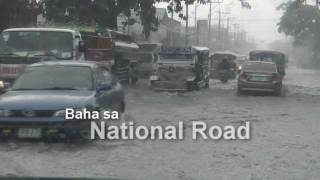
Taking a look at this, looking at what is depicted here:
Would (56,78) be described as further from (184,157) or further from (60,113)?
(184,157)

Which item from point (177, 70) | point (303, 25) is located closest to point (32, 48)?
point (177, 70)

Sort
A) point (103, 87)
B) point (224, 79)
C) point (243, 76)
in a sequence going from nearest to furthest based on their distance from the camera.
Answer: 1. point (103, 87)
2. point (243, 76)
3. point (224, 79)

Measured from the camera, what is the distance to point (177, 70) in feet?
89.5

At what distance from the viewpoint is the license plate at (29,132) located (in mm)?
11008

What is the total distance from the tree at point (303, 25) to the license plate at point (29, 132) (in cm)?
7738

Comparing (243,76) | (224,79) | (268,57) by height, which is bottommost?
(224,79)

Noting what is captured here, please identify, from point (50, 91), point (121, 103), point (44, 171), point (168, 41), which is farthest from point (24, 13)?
point (168, 41)

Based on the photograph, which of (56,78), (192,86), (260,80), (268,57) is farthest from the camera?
(268,57)

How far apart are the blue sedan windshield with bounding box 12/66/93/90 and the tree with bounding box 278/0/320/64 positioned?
248 ft

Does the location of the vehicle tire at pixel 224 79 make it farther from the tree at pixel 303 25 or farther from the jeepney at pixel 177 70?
the tree at pixel 303 25

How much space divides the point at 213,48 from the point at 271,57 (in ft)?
254

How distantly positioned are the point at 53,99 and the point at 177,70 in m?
16.2

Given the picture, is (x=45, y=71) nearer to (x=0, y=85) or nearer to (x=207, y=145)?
(x=207, y=145)

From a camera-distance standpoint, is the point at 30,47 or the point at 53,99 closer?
the point at 53,99
